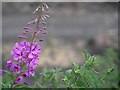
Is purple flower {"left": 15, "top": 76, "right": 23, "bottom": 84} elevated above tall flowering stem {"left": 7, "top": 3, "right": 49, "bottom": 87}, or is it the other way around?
tall flowering stem {"left": 7, "top": 3, "right": 49, "bottom": 87}

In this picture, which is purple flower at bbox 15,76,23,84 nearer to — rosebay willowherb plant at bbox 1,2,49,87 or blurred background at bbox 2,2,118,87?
rosebay willowherb plant at bbox 1,2,49,87

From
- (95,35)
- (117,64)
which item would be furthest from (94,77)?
(95,35)

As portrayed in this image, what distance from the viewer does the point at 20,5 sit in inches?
359

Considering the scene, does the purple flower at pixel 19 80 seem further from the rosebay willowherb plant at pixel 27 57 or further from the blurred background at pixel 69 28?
the blurred background at pixel 69 28

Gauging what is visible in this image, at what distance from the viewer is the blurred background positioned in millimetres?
6785

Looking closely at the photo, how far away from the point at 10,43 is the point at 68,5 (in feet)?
8.45

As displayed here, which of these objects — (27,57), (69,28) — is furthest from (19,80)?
(69,28)

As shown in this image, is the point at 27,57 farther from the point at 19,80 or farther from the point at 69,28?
the point at 69,28

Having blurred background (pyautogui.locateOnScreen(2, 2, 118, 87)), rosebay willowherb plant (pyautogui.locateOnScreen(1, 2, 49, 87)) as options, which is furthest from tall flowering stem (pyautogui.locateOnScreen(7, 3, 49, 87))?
blurred background (pyautogui.locateOnScreen(2, 2, 118, 87))

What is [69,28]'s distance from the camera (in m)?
8.70

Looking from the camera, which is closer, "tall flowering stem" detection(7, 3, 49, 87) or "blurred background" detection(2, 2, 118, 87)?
"tall flowering stem" detection(7, 3, 49, 87)

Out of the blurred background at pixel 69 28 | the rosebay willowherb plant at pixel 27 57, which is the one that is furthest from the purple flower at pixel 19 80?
the blurred background at pixel 69 28

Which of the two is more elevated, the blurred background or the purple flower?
the blurred background

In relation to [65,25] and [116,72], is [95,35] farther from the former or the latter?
[116,72]
